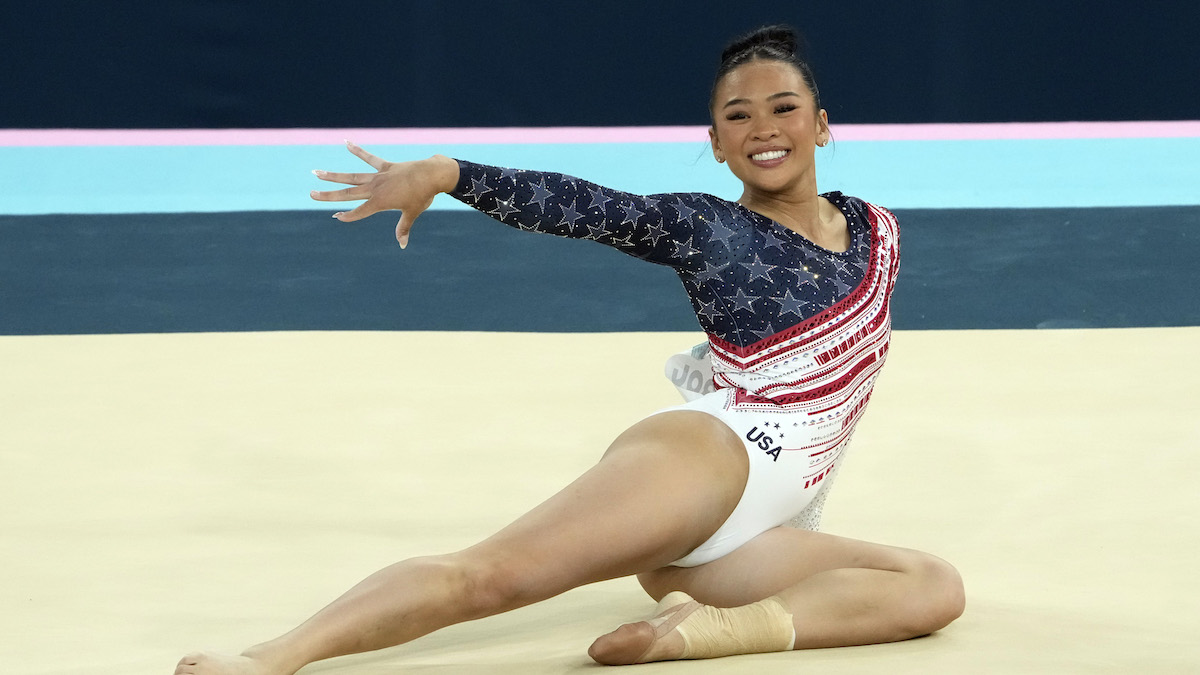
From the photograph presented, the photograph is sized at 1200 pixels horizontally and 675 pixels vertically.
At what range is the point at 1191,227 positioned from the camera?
5.80 meters

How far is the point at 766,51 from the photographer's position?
98.1 inches

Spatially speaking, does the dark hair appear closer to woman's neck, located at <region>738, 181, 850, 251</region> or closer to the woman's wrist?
woman's neck, located at <region>738, 181, 850, 251</region>

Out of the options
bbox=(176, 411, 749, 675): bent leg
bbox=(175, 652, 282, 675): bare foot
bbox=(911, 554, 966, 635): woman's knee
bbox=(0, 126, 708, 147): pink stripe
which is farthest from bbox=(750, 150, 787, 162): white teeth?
bbox=(0, 126, 708, 147): pink stripe

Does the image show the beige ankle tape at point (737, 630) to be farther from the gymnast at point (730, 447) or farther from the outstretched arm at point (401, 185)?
the outstretched arm at point (401, 185)

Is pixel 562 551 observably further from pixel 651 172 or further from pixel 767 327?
pixel 651 172

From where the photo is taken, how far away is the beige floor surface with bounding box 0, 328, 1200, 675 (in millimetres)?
2268

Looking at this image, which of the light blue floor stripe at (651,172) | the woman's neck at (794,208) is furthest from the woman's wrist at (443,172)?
the light blue floor stripe at (651,172)

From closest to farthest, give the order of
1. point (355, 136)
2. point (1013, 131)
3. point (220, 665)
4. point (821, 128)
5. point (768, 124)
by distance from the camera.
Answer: point (220, 665), point (768, 124), point (821, 128), point (355, 136), point (1013, 131)

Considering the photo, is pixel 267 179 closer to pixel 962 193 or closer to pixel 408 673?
Result: pixel 962 193

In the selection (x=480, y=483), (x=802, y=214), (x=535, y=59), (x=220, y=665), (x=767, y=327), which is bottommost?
(x=220, y=665)

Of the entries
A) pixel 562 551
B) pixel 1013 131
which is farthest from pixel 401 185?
pixel 1013 131

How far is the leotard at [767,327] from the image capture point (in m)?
2.30

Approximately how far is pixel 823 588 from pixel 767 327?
16.4 inches

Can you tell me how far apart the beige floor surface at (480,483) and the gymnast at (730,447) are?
80mm
